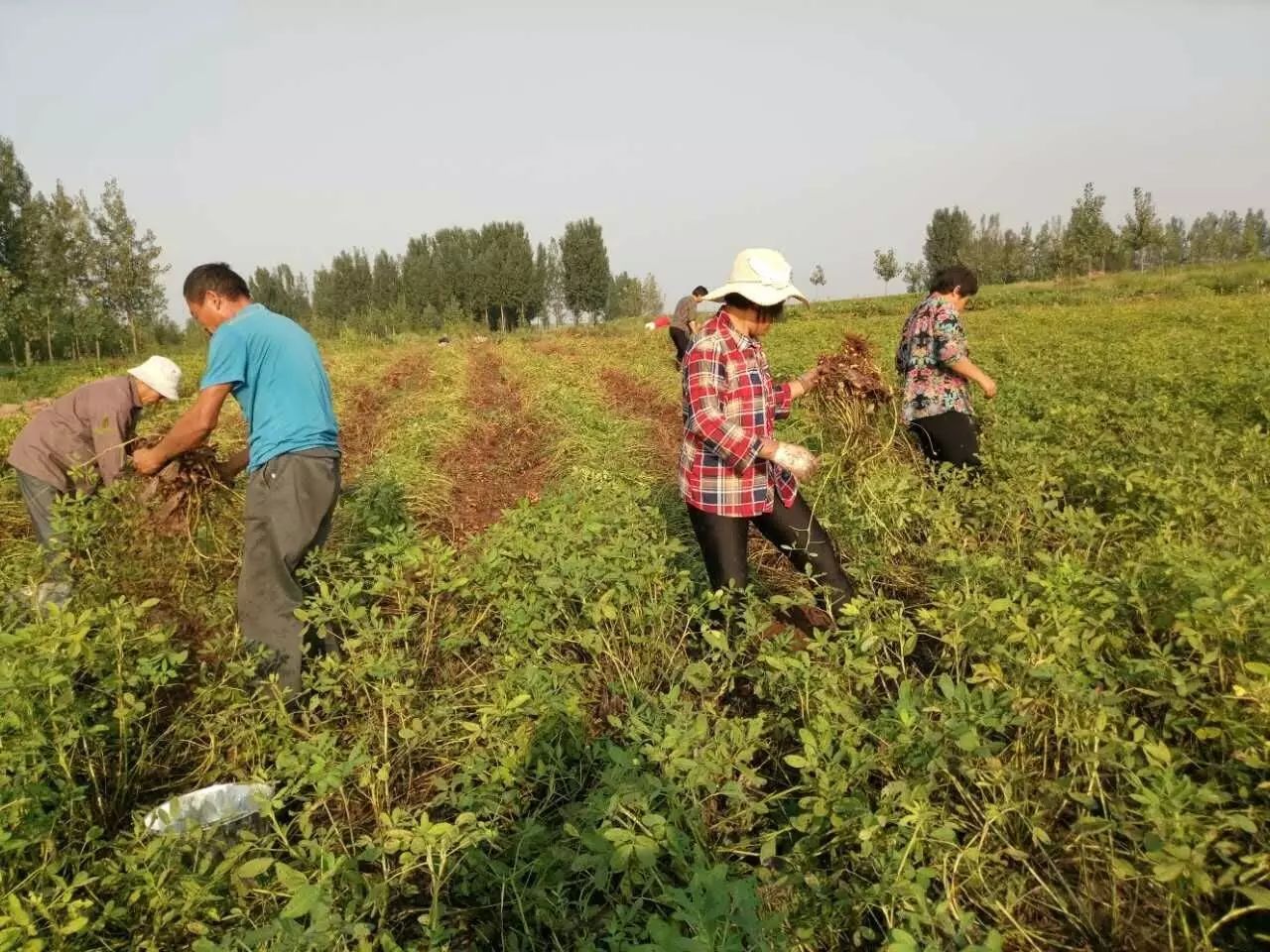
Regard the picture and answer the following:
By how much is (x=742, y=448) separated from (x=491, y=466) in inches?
200

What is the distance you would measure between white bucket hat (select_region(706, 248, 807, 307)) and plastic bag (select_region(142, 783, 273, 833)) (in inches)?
87.1

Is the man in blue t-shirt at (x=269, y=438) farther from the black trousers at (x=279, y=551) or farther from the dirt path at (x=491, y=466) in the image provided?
the dirt path at (x=491, y=466)

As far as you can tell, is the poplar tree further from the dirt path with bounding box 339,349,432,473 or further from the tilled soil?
the tilled soil

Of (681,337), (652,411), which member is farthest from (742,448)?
(652,411)

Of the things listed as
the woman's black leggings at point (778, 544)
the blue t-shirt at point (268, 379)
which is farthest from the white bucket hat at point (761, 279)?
the blue t-shirt at point (268, 379)

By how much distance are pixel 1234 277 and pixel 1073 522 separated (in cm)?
3355

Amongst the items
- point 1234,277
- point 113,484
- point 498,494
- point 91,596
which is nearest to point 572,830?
point 91,596

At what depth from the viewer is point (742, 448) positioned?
2695 millimetres

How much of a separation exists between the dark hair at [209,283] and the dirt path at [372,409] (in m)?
4.29

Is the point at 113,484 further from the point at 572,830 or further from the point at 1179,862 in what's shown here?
the point at 1179,862

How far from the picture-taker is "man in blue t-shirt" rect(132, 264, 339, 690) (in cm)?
284

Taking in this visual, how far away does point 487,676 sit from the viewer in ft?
9.56

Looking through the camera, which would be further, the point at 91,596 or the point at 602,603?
the point at 91,596

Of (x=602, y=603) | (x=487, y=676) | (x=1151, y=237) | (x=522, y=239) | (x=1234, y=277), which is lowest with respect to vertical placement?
(x=487, y=676)
